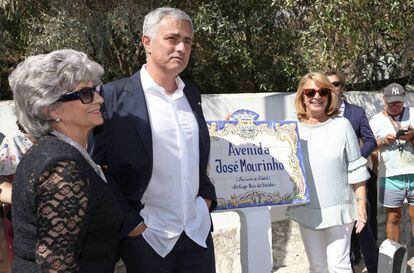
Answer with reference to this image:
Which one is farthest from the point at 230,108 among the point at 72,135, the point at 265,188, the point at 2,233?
the point at 72,135

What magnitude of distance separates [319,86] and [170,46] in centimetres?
132

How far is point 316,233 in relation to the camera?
363cm

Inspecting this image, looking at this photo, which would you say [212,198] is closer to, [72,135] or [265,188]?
[265,188]

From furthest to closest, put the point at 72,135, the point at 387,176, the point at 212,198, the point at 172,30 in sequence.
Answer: the point at 387,176 → the point at 212,198 → the point at 172,30 → the point at 72,135

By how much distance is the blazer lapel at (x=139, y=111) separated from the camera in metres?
2.58

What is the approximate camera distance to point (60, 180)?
178 centimetres

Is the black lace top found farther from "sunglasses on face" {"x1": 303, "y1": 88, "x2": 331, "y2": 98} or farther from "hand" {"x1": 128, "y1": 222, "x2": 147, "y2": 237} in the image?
"sunglasses on face" {"x1": 303, "y1": 88, "x2": 331, "y2": 98}

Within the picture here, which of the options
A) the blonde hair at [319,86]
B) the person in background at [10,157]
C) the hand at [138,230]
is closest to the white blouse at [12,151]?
the person in background at [10,157]

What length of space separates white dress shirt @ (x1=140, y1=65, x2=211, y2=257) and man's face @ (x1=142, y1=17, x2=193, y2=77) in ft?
0.33

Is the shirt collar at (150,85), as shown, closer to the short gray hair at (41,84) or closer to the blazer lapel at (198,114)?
the blazer lapel at (198,114)

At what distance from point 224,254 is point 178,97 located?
2.56m

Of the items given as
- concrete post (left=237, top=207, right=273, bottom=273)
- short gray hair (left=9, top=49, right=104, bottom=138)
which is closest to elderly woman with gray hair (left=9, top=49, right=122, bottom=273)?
short gray hair (left=9, top=49, right=104, bottom=138)

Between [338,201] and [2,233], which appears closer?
[338,201]

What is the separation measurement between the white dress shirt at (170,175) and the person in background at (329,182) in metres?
1.15
